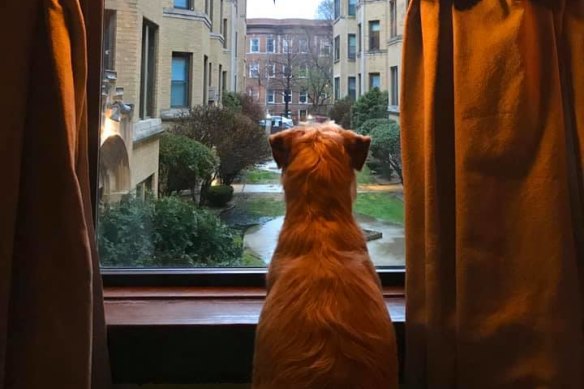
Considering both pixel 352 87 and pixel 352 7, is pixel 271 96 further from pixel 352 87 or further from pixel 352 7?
pixel 352 7

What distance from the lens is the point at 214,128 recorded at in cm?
149

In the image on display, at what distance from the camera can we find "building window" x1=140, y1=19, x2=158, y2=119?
4.80ft

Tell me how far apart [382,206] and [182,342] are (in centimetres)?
68

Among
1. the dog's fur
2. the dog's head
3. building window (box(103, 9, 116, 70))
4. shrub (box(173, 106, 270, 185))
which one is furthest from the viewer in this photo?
shrub (box(173, 106, 270, 185))

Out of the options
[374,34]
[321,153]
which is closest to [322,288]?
[321,153]

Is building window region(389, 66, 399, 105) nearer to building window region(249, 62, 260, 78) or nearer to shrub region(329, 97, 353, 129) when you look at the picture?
shrub region(329, 97, 353, 129)

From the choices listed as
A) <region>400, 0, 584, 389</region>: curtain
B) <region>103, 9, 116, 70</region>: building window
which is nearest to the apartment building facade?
<region>103, 9, 116, 70</region>: building window

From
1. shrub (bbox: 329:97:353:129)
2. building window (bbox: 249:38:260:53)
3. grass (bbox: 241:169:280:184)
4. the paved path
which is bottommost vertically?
the paved path

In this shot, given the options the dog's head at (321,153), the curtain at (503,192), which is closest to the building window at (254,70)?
the dog's head at (321,153)

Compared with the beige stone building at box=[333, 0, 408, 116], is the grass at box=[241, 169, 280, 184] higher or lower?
lower

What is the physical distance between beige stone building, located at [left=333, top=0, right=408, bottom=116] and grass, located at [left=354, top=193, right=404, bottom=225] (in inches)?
9.6

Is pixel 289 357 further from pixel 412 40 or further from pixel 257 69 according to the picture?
pixel 257 69

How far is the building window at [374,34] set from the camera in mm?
1508

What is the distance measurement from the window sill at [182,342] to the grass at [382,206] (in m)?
0.31
